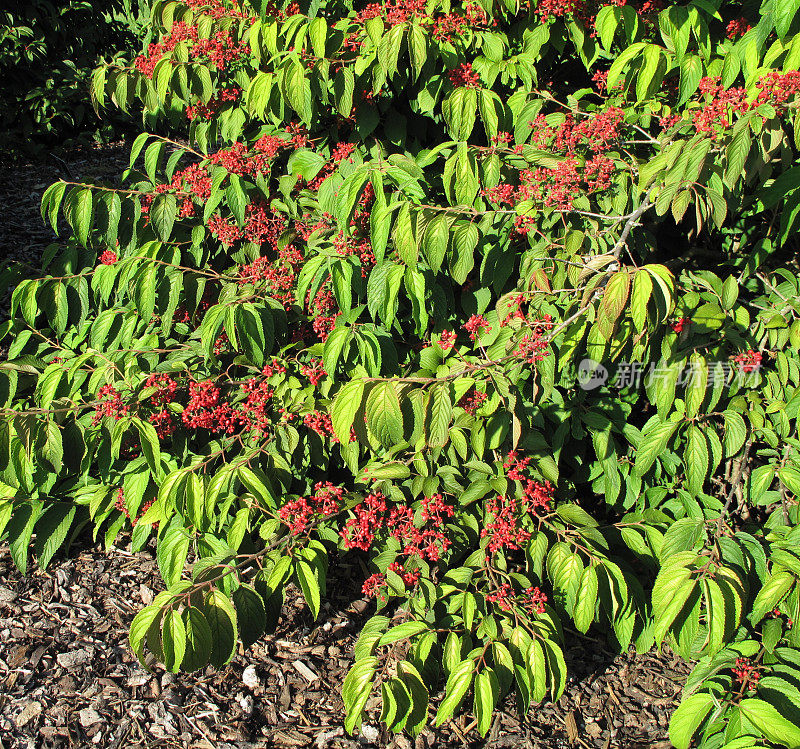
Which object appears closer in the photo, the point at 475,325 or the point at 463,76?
the point at 475,325

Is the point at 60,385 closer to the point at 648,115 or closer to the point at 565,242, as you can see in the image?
the point at 565,242

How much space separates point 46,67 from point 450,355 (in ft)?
18.1

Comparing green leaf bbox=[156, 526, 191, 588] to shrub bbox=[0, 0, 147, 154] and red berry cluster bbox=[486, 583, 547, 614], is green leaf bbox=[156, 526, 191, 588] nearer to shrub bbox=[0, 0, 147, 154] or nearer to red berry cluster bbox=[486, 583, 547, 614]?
red berry cluster bbox=[486, 583, 547, 614]

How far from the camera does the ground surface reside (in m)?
2.14

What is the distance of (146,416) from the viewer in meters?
2.28

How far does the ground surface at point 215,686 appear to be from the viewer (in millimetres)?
2143

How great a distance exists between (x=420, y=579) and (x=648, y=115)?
1868 millimetres

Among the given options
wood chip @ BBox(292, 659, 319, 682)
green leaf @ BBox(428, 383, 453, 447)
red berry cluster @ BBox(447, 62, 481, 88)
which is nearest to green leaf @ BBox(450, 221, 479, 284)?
green leaf @ BBox(428, 383, 453, 447)

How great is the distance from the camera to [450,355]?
2.37 meters

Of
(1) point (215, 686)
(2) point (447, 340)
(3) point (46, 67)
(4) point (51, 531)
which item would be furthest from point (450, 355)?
(3) point (46, 67)

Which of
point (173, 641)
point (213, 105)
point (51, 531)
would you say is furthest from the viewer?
point (213, 105)

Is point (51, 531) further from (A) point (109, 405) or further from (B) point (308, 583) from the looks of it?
(B) point (308, 583)

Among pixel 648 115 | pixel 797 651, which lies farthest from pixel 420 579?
pixel 648 115

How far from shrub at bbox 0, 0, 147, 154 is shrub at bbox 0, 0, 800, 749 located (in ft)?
12.1
